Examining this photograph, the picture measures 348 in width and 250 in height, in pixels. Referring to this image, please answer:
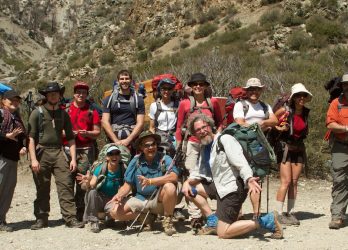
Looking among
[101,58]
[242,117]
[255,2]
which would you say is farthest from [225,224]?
[101,58]

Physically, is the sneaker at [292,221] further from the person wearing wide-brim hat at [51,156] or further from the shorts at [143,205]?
the person wearing wide-brim hat at [51,156]

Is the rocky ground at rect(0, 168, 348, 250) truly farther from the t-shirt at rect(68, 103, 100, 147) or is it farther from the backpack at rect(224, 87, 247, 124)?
the backpack at rect(224, 87, 247, 124)

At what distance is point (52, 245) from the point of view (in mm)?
5340

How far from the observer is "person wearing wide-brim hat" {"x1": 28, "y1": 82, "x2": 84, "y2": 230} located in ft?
20.2

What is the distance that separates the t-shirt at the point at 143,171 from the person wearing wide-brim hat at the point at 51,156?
92cm

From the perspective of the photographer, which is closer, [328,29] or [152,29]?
[328,29]

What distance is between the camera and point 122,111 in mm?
6336

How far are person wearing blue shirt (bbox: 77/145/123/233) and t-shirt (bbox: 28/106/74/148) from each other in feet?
2.09

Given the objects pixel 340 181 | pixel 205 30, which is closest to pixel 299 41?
pixel 205 30

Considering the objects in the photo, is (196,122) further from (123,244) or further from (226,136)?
(123,244)

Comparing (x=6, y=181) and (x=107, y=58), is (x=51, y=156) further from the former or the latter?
(x=107, y=58)

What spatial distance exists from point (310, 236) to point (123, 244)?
2.04m

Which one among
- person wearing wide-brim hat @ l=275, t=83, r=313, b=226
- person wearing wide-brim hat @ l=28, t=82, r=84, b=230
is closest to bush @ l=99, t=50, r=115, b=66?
person wearing wide-brim hat @ l=28, t=82, r=84, b=230

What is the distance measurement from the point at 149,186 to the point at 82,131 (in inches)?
50.4
